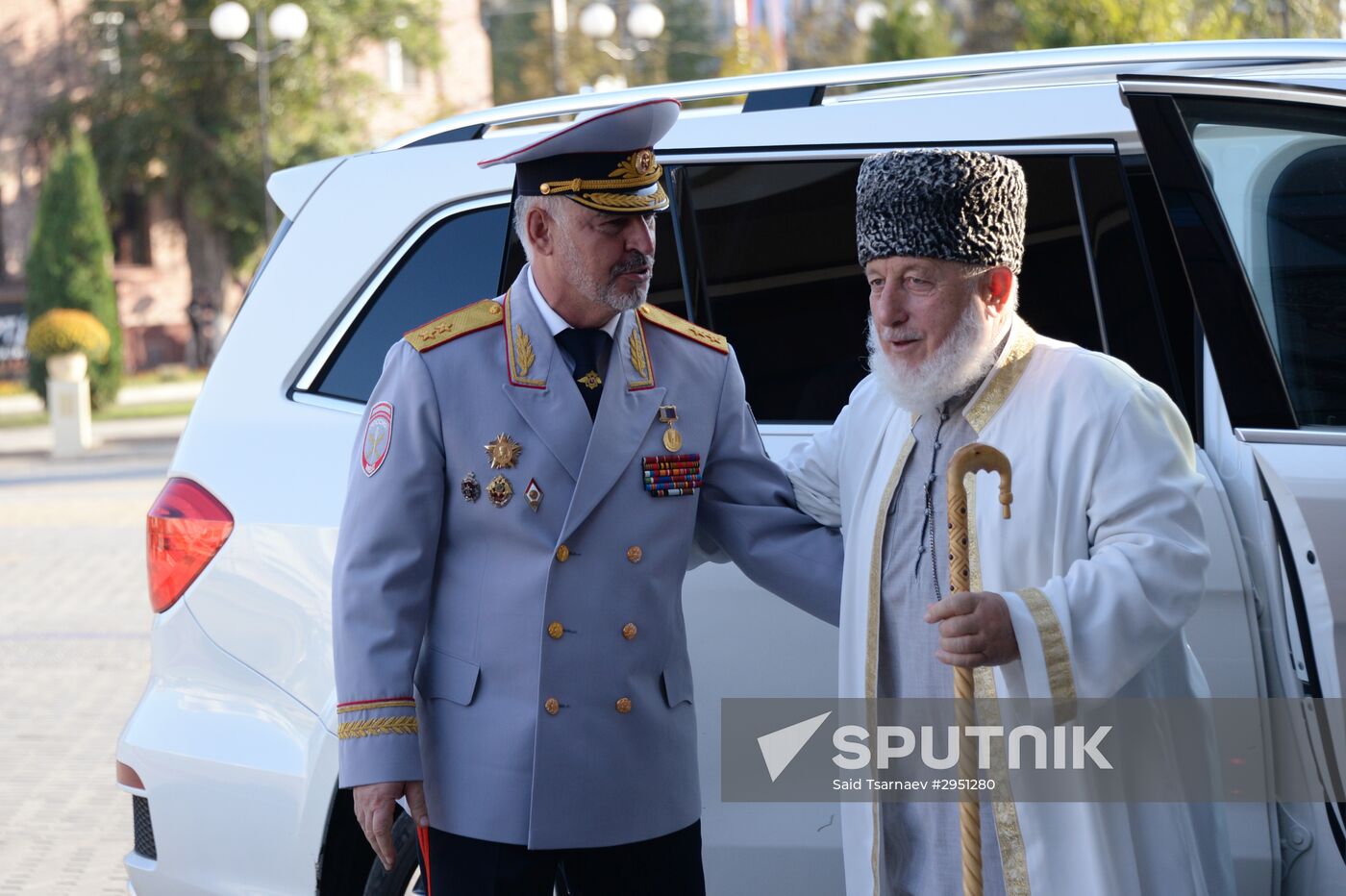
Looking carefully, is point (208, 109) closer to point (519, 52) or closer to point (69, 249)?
point (69, 249)

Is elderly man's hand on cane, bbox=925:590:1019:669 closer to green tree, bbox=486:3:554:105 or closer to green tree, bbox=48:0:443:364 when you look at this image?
green tree, bbox=48:0:443:364

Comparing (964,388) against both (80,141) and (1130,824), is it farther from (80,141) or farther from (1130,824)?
(80,141)

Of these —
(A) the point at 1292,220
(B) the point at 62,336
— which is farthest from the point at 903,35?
(A) the point at 1292,220

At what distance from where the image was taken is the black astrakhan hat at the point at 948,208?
2301 millimetres

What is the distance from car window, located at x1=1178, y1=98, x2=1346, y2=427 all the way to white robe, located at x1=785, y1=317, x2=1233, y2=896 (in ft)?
1.62

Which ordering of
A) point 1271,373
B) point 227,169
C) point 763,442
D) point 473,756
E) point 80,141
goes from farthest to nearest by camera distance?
point 227,169 → point 80,141 → point 763,442 → point 1271,373 → point 473,756

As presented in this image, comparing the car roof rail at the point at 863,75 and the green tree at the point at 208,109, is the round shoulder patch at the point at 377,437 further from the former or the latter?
the green tree at the point at 208,109

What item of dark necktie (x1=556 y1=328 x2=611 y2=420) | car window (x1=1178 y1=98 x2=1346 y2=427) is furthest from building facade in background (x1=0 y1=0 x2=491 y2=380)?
car window (x1=1178 y1=98 x2=1346 y2=427)

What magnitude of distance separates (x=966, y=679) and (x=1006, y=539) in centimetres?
22

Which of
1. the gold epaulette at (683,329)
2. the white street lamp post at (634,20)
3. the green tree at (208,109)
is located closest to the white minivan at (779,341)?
the gold epaulette at (683,329)

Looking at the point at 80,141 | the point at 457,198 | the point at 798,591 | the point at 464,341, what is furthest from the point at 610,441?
the point at 80,141

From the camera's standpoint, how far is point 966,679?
2.27 m

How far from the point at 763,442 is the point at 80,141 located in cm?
2641

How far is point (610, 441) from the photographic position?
253 cm
